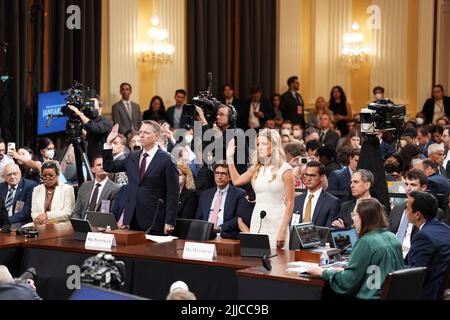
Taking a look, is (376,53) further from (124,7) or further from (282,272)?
(282,272)

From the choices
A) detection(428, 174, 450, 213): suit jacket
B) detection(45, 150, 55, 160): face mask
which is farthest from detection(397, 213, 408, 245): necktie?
detection(45, 150, 55, 160): face mask

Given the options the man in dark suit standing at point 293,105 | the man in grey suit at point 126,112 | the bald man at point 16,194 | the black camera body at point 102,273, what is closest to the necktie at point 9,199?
the bald man at point 16,194

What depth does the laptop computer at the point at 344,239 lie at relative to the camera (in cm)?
586

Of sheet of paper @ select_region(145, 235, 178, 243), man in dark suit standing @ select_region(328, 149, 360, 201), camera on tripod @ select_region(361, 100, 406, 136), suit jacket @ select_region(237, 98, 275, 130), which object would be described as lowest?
sheet of paper @ select_region(145, 235, 178, 243)

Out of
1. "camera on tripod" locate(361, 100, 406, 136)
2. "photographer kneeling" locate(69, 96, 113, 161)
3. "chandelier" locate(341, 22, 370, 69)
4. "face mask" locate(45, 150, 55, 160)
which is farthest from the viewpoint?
"chandelier" locate(341, 22, 370, 69)

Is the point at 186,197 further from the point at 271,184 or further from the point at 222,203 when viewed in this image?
the point at 271,184

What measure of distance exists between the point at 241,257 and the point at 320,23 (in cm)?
1130

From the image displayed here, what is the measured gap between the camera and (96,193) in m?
7.89

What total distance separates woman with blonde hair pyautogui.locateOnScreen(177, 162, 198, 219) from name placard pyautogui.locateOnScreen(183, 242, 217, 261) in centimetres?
178

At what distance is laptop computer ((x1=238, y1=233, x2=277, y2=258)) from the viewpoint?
5926 mm

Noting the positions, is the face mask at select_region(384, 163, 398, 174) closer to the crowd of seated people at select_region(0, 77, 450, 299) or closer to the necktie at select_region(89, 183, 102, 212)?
the crowd of seated people at select_region(0, 77, 450, 299)

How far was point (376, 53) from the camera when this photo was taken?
16.3 m

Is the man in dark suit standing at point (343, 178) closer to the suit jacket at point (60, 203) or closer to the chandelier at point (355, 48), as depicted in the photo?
the suit jacket at point (60, 203)

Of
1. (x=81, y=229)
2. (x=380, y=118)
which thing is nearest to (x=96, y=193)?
(x=81, y=229)
